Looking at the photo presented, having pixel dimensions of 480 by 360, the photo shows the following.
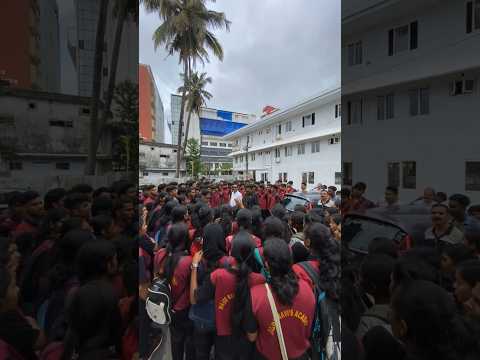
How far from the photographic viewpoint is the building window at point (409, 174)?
1016 mm

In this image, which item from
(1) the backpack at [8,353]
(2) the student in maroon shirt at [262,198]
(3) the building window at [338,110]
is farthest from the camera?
(2) the student in maroon shirt at [262,198]

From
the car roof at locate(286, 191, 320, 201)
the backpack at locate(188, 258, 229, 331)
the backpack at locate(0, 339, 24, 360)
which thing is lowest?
the backpack at locate(188, 258, 229, 331)

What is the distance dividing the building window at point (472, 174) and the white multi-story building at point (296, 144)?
2.02 ft

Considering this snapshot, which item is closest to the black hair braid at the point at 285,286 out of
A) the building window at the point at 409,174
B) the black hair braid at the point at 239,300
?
the black hair braid at the point at 239,300

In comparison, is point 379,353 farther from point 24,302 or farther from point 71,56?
point 71,56

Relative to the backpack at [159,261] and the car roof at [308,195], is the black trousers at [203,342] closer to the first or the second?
the backpack at [159,261]

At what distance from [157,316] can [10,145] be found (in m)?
0.75

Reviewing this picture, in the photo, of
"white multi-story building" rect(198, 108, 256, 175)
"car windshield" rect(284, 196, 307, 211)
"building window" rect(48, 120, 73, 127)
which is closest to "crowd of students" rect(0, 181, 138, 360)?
"building window" rect(48, 120, 73, 127)

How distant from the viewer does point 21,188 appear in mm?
549

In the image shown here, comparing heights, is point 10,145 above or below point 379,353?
above

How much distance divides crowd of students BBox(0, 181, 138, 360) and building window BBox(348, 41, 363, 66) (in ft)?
3.27

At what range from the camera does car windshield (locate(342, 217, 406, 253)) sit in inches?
37.3

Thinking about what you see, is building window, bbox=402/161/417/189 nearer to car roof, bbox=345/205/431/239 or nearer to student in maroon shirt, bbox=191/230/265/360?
car roof, bbox=345/205/431/239

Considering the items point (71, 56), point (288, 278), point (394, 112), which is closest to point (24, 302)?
point (71, 56)
